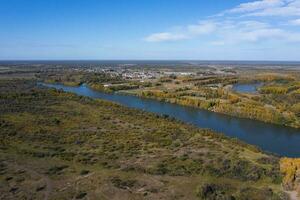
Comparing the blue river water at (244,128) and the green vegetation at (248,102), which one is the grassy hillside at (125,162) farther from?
the green vegetation at (248,102)

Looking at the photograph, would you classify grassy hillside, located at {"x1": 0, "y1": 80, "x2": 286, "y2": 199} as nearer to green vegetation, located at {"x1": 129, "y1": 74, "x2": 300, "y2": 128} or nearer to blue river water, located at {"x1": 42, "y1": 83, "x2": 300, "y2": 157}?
blue river water, located at {"x1": 42, "y1": 83, "x2": 300, "y2": 157}

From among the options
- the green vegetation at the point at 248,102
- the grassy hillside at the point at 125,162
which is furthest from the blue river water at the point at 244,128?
the grassy hillside at the point at 125,162

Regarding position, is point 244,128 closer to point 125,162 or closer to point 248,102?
point 248,102

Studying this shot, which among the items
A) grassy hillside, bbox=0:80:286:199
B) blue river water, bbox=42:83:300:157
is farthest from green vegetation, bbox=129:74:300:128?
grassy hillside, bbox=0:80:286:199

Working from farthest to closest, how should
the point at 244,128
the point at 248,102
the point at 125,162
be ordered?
1. the point at 248,102
2. the point at 244,128
3. the point at 125,162

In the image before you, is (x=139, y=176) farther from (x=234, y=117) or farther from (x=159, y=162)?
(x=234, y=117)

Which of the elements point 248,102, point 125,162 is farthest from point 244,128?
point 125,162

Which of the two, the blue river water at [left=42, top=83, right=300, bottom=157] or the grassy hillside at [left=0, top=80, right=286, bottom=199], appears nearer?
the grassy hillside at [left=0, top=80, right=286, bottom=199]

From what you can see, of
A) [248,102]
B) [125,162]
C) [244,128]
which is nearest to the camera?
[125,162]

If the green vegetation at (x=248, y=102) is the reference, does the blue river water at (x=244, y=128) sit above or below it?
below
